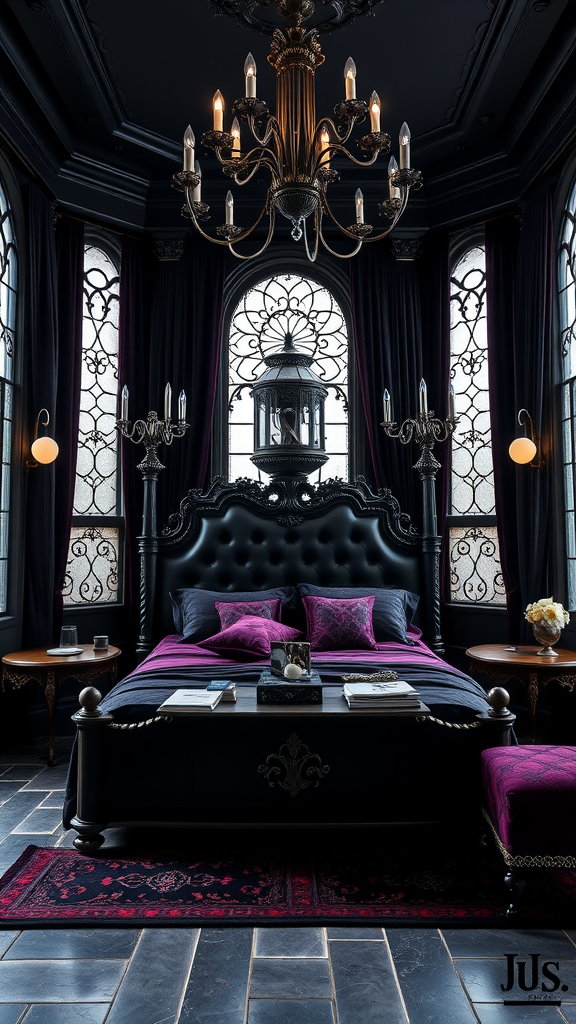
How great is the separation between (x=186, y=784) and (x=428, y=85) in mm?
4441

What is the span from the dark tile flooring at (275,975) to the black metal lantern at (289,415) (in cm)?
315

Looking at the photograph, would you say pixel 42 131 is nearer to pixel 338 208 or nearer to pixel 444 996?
pixel 338 208

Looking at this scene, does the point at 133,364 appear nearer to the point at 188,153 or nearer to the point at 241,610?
the point at 241,610

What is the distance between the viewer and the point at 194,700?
2.96 m

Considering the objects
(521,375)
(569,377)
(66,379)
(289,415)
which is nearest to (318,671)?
(289,415)

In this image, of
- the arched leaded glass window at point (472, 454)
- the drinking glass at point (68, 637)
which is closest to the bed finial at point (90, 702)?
the drinking glass at point (68, 637)

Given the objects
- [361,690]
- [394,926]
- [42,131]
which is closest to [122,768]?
[361,690]

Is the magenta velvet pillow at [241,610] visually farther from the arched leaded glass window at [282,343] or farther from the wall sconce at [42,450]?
the wall sconce at [42,450]

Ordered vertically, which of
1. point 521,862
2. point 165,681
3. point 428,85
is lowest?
point 521,862

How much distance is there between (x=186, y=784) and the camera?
Result: 2.94m

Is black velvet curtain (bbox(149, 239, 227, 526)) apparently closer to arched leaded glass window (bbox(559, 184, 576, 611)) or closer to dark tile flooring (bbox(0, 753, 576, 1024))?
arched leaded glass window (bbox(559, 184, 576, 611))

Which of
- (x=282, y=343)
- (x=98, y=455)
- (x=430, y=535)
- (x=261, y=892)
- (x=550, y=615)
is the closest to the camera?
(x=261, y=892)

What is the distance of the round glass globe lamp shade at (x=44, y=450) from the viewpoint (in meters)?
4.63

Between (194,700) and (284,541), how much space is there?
89.2 inches
